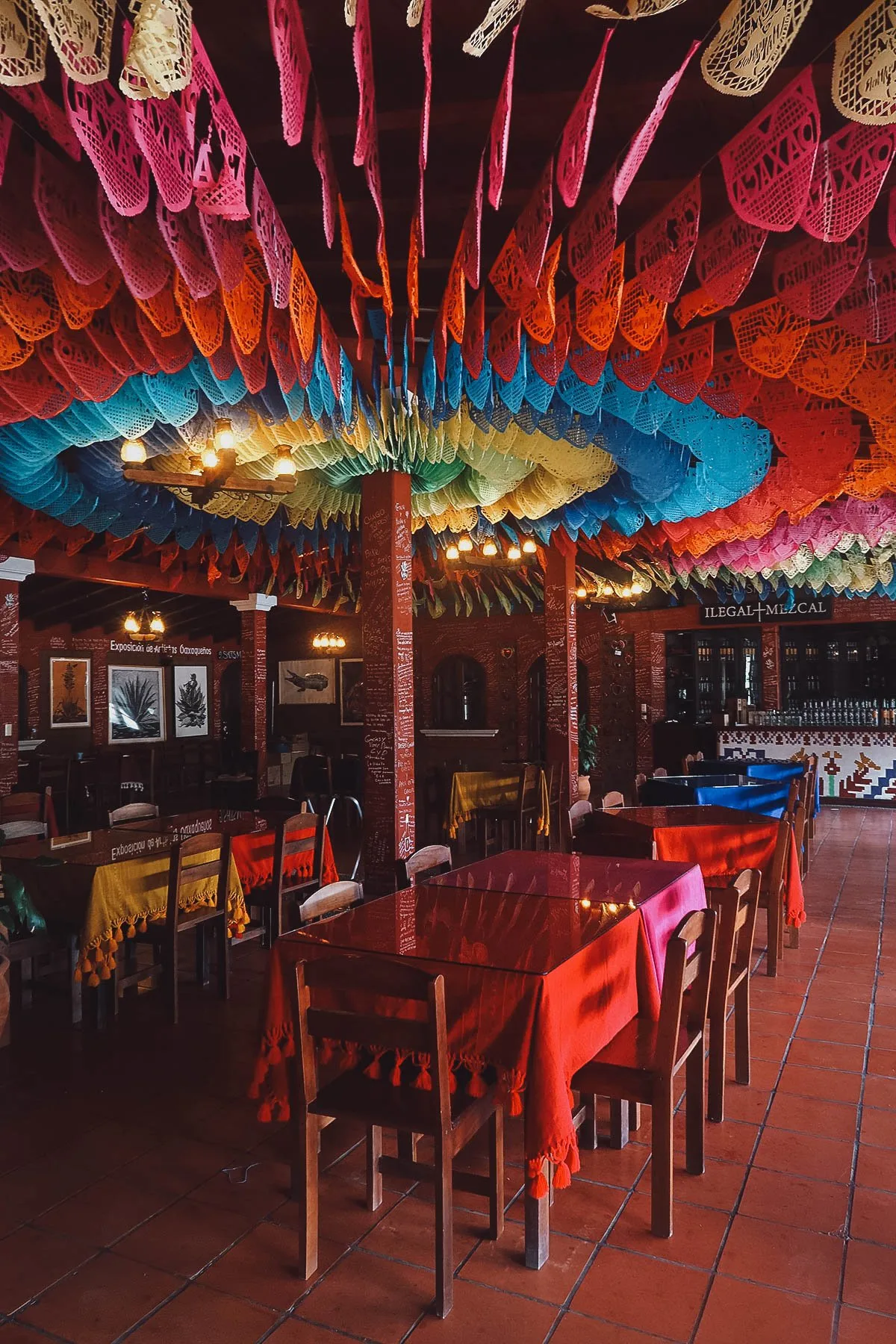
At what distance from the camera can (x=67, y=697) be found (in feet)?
45.1

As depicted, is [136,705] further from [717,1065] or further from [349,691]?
[717,1065]

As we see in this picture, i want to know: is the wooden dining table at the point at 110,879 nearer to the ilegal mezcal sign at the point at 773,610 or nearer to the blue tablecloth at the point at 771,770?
the blue tablecloth at the point at 771,770

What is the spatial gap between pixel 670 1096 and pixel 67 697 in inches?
516

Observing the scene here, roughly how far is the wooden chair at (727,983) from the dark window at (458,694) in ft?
40.1

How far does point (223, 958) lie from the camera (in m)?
4.56

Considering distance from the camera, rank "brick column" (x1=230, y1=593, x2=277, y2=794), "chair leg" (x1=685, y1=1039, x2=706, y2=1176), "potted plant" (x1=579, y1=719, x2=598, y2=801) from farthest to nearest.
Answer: "potted plant" (x1=579, y1=719, x2=598, y2=801) → "brick column" (x1=230, y1=593, x2=277, y2=794) → "chair leg" (x1=685, y1=1039, x2=706, y2=1176)

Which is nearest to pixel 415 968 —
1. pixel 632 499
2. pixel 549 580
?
pixel 632 499

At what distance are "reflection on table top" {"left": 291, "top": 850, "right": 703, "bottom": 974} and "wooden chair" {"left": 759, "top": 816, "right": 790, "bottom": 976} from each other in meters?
1.47

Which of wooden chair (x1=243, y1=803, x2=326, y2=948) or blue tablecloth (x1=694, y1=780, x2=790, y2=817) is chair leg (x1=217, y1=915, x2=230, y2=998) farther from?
blue tablecloth (x1=694, y1=780, x2=790, y2=817)

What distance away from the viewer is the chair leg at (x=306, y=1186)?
2348 mm

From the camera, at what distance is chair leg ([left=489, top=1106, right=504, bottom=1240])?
8.19 feet

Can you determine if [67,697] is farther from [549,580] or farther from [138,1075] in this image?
[138,1075]

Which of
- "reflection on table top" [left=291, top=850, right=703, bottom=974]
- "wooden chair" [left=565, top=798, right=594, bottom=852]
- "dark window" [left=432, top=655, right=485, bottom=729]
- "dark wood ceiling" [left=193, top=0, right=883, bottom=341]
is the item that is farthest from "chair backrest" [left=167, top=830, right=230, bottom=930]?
"dark window" [left=432, top=655, right=485, bottom=729]

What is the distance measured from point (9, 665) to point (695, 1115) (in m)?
8.74
